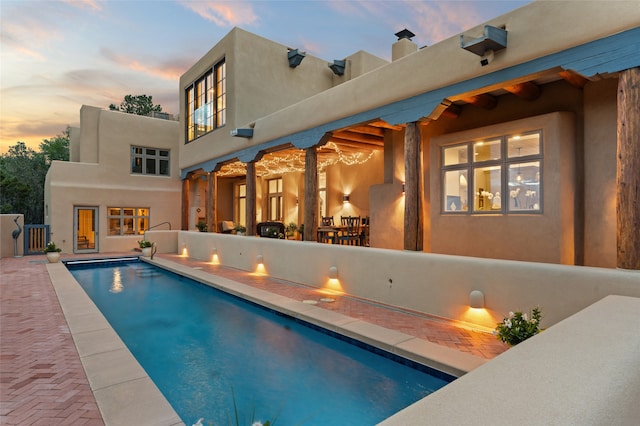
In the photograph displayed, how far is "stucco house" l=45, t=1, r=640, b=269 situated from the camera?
4.75 m

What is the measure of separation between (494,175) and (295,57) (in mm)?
9618

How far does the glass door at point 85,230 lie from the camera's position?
15930 mm

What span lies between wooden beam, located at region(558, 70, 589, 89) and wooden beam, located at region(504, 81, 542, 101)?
516 mm

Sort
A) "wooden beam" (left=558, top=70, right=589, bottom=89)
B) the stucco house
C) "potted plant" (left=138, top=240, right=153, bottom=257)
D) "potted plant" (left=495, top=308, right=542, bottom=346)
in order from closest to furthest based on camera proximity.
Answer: "potted plant" (left=495, top=308, right=542, bottom=346) < the stucco house < "wooden beam" (left=558, top=70, right=589, bottom=89) < "potted plant" (left=138, top=240, right=153, bottom=257)

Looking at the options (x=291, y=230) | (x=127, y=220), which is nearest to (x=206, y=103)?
(x=291, y=230)

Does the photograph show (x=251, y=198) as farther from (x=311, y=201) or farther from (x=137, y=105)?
(x=137, y=105)

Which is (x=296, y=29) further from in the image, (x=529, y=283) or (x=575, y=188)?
(x=529, y=283)

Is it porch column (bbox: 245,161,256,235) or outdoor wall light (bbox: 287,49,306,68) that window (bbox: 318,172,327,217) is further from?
outdoor wall light (bbox: 287,49,306,68)

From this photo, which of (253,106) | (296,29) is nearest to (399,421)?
(253,106)

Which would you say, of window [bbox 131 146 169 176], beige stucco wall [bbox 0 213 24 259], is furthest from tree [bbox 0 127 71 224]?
beige stucco wall [bbox 0 213 24 259]

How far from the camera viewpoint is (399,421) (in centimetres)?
153

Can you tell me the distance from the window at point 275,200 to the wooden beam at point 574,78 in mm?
13085

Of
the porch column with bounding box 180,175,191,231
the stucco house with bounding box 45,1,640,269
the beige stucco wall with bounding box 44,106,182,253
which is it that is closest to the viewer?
the stucco house with bounding box 45,1,640,269

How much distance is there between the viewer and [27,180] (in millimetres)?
28703
